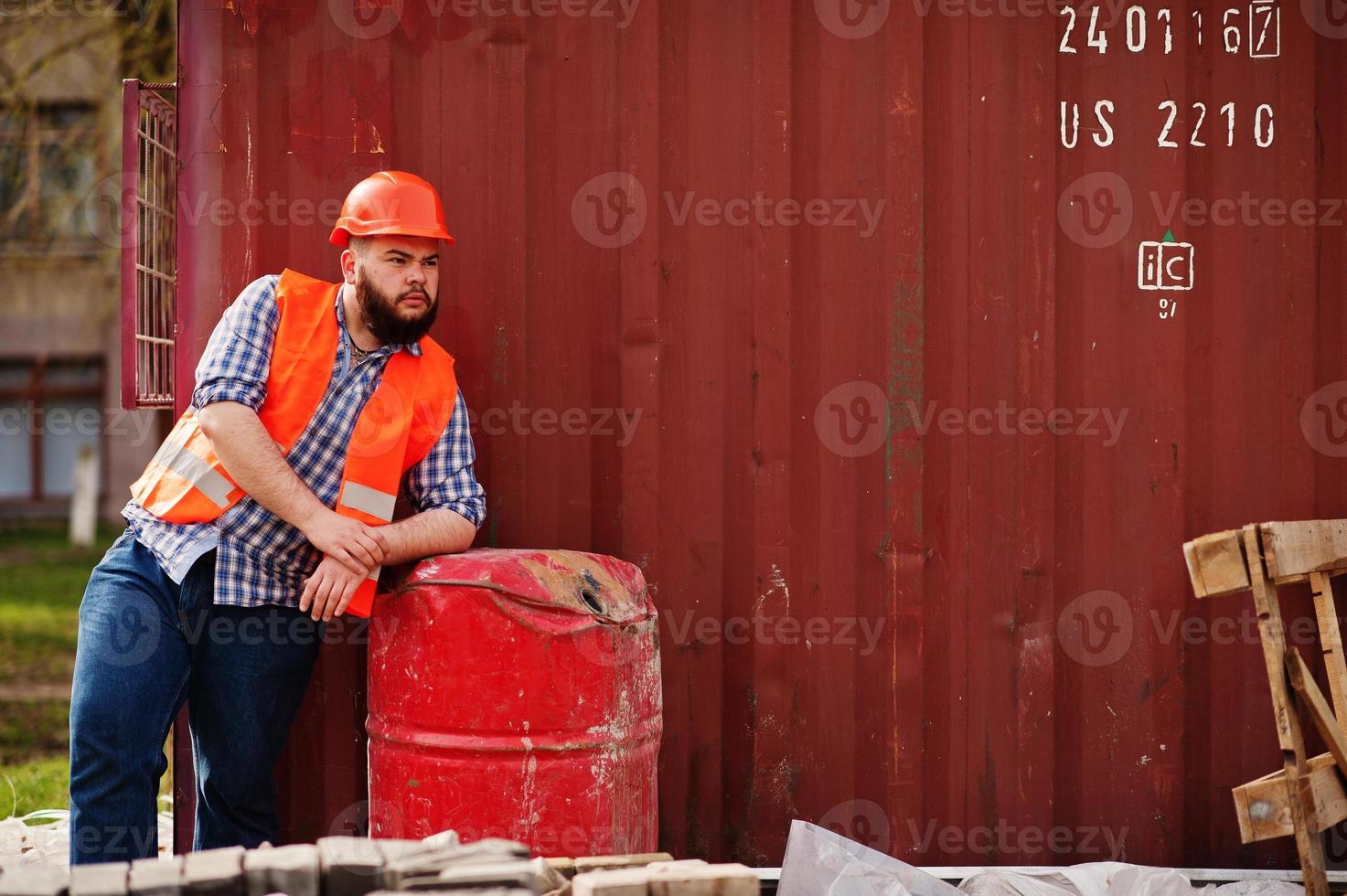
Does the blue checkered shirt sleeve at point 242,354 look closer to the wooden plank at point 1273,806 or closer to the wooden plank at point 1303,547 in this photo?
the wooden plank at point 1303,547

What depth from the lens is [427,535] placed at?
10.6 ft

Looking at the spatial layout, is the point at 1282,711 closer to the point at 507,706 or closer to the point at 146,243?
the point at 507,706

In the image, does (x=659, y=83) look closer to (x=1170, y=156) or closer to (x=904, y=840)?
(x=1170, y=156)

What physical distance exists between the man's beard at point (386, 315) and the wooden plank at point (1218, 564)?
228cm

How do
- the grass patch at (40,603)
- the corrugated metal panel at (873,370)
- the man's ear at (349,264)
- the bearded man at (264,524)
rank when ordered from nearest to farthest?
the bearded man at (264,524) < the man's ear at (349,264) < the corrugated metal panel at (873,370) < the grass patch at (40,603)

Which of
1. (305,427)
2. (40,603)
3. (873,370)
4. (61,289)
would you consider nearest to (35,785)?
(305,427)

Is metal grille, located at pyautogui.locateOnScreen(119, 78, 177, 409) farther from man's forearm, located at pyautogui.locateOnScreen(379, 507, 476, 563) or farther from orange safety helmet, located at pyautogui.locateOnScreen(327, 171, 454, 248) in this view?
man's forearm, located at pyautogui.locateOnScreen(379, 507, 476, 563)

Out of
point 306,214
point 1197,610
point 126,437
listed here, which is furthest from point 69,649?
point 126,437

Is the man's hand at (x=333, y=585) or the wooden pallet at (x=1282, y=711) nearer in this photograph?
the man's hand at (x=333, y=585)

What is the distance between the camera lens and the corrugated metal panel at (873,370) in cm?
390

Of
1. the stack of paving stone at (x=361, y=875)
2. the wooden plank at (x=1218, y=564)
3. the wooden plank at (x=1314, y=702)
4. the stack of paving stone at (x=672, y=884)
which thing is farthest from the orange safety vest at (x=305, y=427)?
the wooden plank at (x=1314, y=702)

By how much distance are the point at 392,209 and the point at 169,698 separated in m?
1.49

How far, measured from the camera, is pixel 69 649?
930 centimetres

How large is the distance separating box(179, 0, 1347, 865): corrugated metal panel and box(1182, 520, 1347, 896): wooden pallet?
1.76ft
